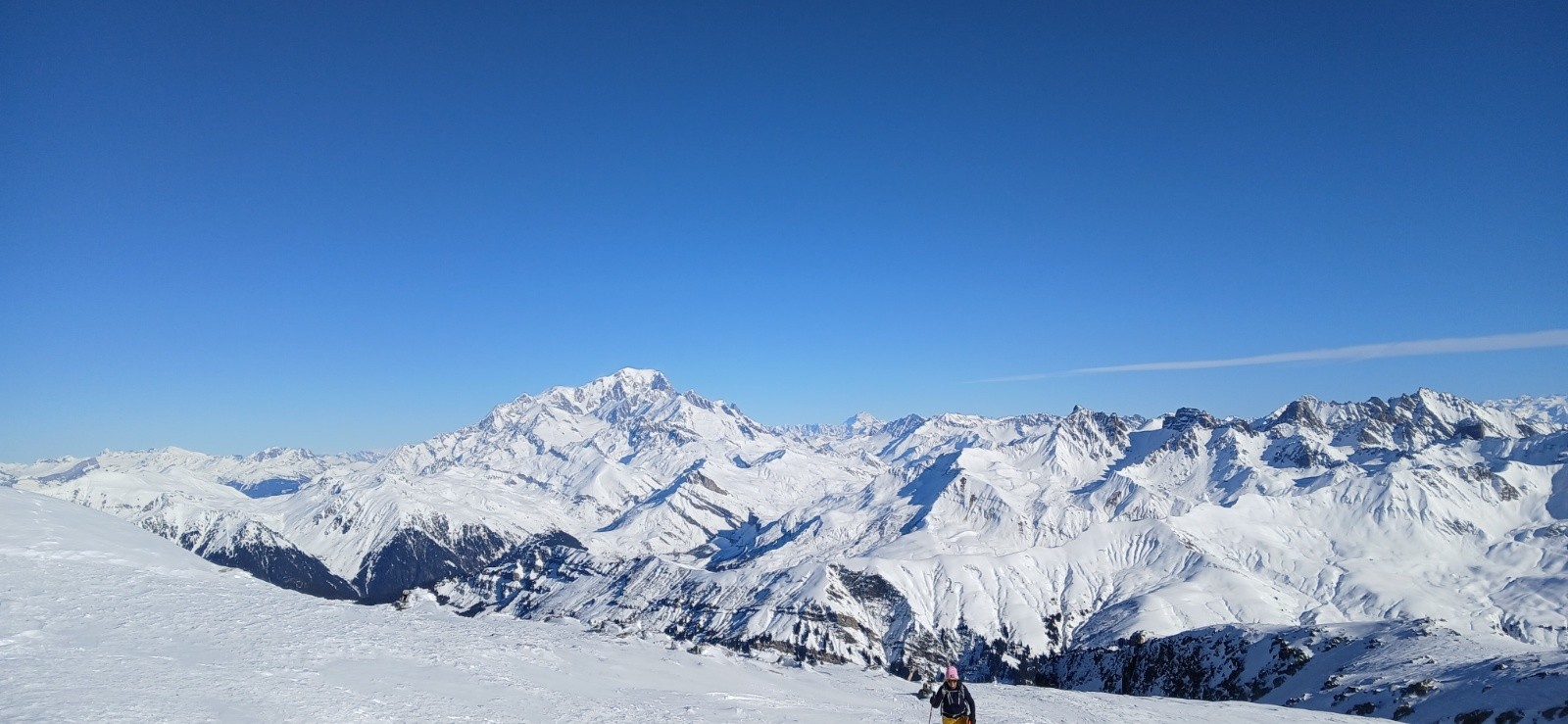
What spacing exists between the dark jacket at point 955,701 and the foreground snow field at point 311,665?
728 cm

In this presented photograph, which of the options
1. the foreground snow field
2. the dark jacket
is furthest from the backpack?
the foreground snow field

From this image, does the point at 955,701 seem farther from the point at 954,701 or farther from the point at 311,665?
the point at 311,665

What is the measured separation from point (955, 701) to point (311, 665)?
2135 centimetres

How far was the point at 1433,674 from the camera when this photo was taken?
291ft

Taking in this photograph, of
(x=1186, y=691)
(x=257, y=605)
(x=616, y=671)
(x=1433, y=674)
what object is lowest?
(x=1186, y=691)

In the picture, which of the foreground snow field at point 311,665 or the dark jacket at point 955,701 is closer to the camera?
the foreground snow field at point 311,665

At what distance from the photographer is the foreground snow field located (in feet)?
65.3

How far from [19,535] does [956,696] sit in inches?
1827

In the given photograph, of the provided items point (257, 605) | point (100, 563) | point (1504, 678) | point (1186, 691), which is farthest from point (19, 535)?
point (1186, 691)

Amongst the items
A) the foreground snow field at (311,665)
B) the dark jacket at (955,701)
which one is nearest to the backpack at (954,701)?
the dark jacket at (955,701)

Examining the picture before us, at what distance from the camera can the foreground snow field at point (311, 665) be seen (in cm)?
1991

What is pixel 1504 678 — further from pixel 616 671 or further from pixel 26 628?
pixel 26 628

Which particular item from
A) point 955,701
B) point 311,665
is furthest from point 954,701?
point 311,665

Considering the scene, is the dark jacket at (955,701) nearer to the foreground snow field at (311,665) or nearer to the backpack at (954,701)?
the backpack at (954,701)
